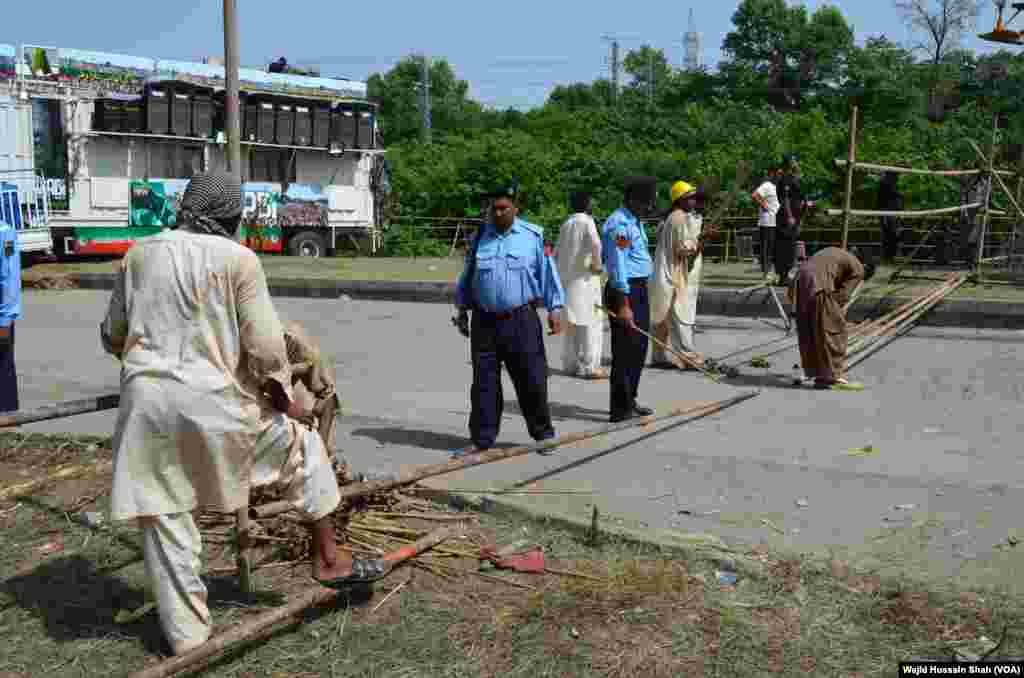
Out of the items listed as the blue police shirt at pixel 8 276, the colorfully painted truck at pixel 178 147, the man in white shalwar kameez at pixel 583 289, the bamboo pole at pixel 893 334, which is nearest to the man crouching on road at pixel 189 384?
the blue police shirt at pixel 8 276

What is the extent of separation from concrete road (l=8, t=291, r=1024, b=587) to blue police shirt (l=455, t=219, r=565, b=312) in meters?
0.95

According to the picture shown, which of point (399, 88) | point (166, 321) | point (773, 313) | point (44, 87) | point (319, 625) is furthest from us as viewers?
point (399, 88)

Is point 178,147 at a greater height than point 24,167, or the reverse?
point 178,147

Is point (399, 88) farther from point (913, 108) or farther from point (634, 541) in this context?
point (634, 541)

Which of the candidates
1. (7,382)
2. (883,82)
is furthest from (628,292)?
(883,82)

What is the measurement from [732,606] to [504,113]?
252 ft

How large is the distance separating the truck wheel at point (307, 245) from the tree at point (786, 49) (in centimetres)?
3038

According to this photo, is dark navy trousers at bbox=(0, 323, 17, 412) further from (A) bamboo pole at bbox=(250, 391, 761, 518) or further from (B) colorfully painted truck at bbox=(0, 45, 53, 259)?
(B) colorfully painted truck at bbox=(0, 45, 53, 259)

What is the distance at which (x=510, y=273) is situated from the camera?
20.2 ft

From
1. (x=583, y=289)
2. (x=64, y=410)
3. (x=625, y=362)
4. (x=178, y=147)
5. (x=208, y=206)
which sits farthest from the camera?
(x=178, y=147)

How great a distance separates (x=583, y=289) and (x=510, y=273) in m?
3.71

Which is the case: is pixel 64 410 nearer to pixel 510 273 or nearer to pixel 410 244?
pixel 510 273

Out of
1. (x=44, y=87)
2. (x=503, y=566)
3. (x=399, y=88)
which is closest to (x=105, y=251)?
(x=44, y=87)

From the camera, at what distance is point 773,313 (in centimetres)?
1409
